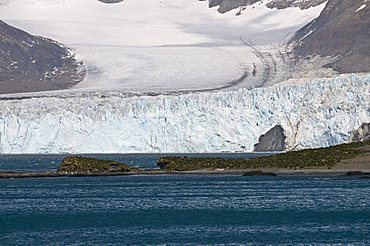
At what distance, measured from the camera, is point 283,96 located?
106312 mm

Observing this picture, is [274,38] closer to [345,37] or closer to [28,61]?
[345,37]

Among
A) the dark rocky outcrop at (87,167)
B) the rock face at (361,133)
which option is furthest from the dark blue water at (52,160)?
the rock face at (361,133)

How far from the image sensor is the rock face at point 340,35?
512 feet

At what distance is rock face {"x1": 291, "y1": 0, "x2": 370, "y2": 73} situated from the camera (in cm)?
15612

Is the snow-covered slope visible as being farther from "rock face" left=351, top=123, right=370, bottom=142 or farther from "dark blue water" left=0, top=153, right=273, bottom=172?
"rock face" left=351, top=123, right=370, bottom=142

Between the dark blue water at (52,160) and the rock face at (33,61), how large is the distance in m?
44.7

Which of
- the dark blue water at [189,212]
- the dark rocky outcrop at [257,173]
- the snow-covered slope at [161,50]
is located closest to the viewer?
the dark blue water at [189,212]

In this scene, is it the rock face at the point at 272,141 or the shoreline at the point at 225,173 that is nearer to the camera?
the shoreline at the point at 225,173

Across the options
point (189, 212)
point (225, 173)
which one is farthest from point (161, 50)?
point (189, 212)

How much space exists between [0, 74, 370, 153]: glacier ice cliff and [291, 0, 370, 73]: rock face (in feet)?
139

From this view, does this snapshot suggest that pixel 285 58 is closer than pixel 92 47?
Yes

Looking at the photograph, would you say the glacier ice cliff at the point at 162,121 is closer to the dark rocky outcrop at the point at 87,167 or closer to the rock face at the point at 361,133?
the rock face at the point at 361,133

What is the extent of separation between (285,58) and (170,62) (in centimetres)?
1646

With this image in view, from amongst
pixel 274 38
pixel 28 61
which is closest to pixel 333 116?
pixel 274 38
